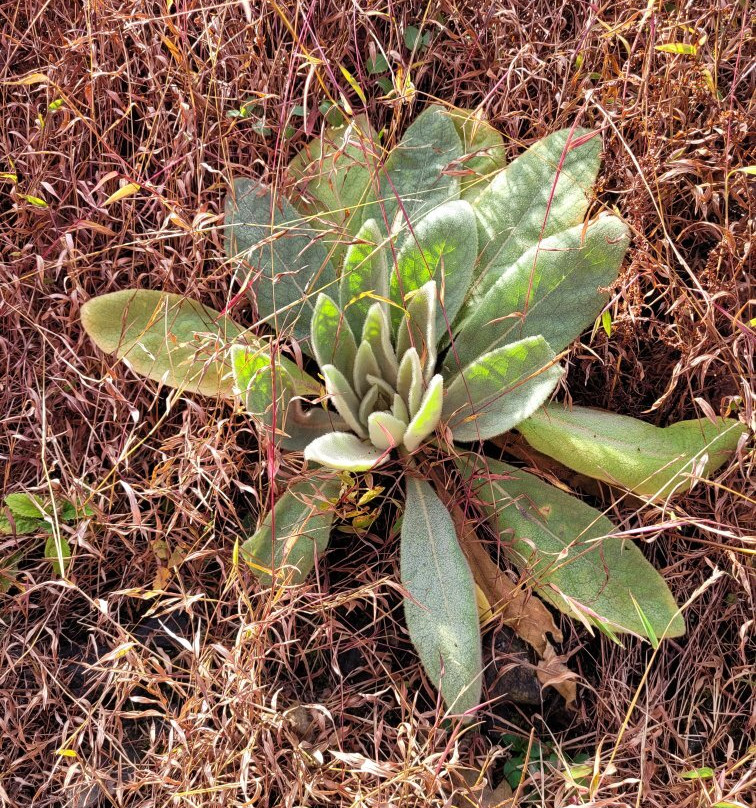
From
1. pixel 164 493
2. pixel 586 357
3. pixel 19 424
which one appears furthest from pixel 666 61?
pixel 19 424

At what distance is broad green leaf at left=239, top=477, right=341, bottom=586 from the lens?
1.34 metres

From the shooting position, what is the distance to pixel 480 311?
4.79 feet

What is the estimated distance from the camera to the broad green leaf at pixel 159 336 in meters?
1.44

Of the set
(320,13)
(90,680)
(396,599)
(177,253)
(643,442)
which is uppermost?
(320,13)

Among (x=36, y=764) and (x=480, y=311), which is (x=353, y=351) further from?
(x=36, y=764)

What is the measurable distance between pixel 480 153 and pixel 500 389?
504 millimetres

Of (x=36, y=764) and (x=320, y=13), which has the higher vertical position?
(x=320, y=13)

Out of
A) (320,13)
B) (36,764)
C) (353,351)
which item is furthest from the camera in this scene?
(320,13)

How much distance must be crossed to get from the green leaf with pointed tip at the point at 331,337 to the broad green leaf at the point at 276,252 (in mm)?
78

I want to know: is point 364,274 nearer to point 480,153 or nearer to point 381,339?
point 381,339

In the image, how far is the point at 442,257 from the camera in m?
1.41

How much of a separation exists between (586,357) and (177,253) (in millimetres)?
810

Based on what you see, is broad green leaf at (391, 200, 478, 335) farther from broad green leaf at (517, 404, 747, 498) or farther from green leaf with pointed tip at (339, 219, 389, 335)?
broad green leaf at (517, 404, 747, 498)

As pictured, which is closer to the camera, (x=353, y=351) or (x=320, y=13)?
(x=353, y=351)
